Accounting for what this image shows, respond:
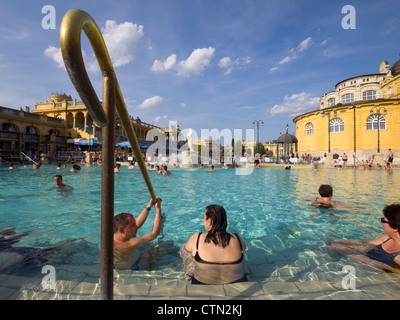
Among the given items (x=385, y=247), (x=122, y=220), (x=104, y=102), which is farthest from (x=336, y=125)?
(x=104, y=102)

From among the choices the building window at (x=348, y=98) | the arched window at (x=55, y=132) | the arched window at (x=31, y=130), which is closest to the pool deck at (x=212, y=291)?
the arched window at (x=31, y=130)

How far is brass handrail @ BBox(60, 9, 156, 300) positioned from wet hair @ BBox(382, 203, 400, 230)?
3.34m

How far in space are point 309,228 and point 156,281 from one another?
367 cm

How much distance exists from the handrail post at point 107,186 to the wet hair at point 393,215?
3362 mm

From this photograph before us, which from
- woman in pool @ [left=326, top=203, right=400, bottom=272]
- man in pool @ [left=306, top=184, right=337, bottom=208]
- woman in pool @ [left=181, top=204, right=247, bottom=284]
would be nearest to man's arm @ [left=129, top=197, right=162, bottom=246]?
woman in pool @ [left=181, top=204, right=247, bottom=284]

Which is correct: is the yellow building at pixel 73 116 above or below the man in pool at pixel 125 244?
above

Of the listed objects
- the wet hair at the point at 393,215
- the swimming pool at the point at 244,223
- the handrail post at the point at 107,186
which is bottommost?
the swimming pool at the point at 244,223

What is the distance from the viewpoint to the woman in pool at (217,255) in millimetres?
2438

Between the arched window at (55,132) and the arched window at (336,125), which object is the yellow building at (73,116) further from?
the arched window at (336,125)

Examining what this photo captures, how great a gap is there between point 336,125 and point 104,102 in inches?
1648

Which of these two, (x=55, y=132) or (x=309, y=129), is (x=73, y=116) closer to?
(x=55, y=132)
